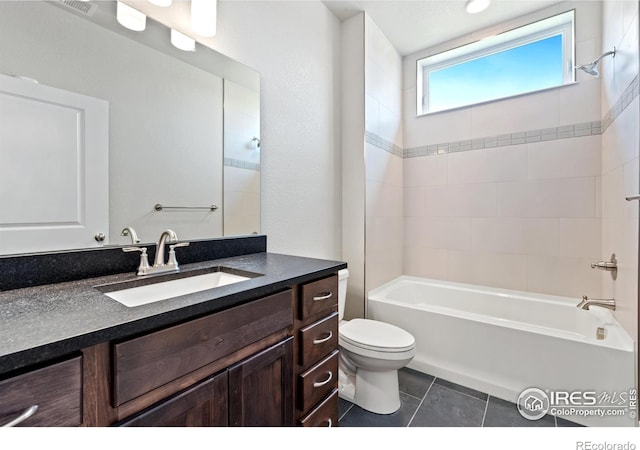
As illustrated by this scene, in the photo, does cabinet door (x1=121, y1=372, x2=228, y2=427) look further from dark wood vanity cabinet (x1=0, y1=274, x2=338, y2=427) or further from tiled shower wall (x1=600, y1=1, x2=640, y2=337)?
tiled shower wall (x1=600, y1=1, x2=640, y2=337)

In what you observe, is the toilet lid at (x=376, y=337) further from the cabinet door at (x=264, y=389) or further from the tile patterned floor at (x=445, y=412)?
the cabinet door at (x=264, y=389)

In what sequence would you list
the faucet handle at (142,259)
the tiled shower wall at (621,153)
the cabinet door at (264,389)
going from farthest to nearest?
the tiled shower wall at (621,153)
the faucet handle at (142,259)
the cabinet door at (264,389)

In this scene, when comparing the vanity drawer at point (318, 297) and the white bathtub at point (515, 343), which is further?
the white bathtub at point (515, 343)

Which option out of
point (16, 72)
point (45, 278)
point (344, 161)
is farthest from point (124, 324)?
point (344, 161)

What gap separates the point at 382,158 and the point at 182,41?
168 centimetres

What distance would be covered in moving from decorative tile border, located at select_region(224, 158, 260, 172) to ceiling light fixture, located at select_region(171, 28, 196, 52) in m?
0.51

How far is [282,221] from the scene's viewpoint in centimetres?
183

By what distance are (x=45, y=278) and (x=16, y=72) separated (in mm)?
657

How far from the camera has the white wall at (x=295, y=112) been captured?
1654 millimetres

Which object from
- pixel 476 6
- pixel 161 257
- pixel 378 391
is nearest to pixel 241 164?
pixel 161 257

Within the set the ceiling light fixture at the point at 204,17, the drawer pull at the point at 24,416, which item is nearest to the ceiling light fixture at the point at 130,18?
the ceiling light fixture at the point at 204,17

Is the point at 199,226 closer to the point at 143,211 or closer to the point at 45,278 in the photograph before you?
the point at 143,211

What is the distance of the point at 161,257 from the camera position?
3.82 feet

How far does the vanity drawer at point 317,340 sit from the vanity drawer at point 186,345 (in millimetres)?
188
